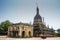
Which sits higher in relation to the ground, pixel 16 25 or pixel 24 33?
pixel 16 25

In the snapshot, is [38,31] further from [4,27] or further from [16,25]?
[4,27]

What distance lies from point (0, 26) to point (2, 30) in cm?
118

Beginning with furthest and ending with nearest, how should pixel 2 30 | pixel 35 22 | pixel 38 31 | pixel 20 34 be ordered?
pixel 35 22
pixel 2 30
pixel 38 31
pixel 20 34

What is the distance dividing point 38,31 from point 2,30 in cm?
849

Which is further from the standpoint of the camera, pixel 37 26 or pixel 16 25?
pixel 37 26

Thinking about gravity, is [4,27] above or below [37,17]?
below

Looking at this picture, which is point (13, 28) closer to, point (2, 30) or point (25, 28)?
point (25, 28)

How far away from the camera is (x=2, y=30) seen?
2845cm

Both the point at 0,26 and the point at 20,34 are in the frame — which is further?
the point at 0,26

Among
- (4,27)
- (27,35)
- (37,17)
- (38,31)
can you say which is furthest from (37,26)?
(4,27)

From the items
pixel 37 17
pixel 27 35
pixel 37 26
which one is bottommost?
pixel 27 35

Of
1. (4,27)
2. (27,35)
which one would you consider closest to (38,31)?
(27,35)

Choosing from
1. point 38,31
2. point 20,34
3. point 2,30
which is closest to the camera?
point 20,34

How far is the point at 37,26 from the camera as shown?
27.8 metres
